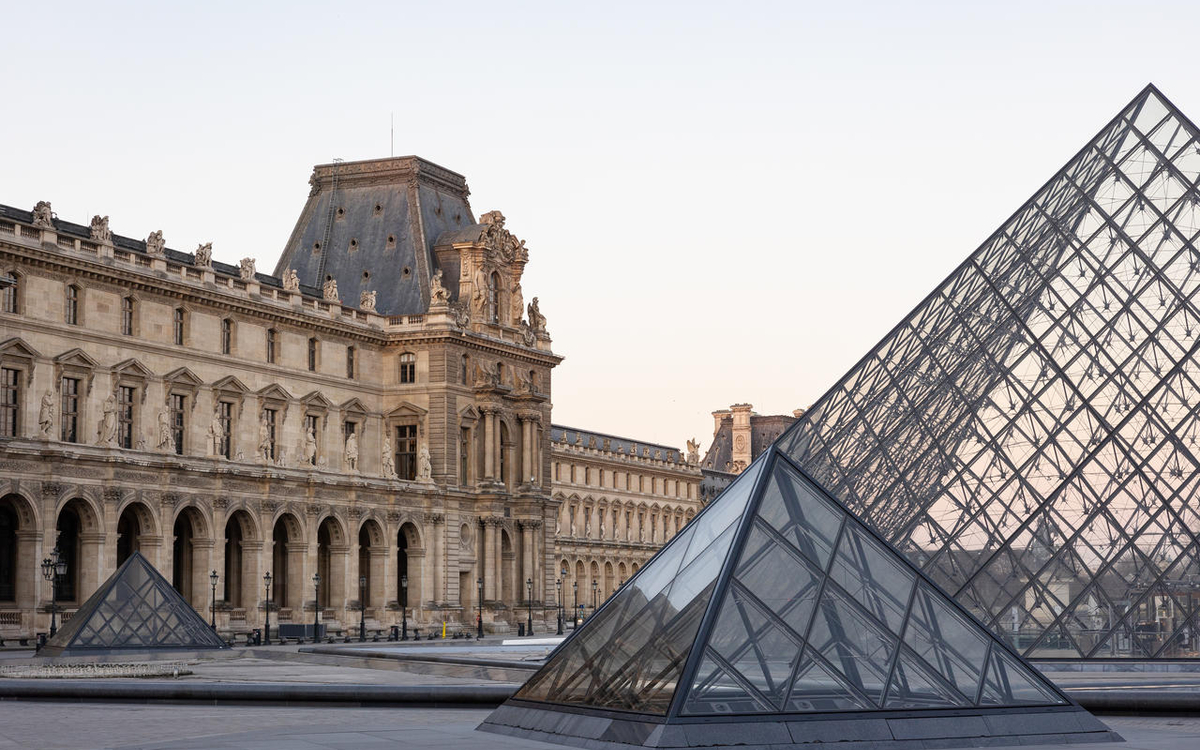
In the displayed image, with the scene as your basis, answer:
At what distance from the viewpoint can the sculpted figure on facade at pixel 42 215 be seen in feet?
173

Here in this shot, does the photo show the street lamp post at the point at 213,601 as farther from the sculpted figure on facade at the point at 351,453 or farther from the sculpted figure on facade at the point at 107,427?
the sculpted figure on facade at the point at 351,453

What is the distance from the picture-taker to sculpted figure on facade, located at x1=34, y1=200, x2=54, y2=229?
173ft

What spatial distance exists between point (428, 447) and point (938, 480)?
44878 millimetres

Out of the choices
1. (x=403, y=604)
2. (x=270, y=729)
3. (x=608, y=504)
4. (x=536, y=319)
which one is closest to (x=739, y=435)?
(x=608, y=504)

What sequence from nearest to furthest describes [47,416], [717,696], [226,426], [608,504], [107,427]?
1. [717,696]
2. [47,416]
3. [107,427]
4. [226,426]
5. [608,504]

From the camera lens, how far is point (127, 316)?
188 feet

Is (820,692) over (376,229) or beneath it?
beneath

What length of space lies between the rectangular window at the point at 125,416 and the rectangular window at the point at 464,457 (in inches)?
739

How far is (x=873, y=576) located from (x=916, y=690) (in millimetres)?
1144

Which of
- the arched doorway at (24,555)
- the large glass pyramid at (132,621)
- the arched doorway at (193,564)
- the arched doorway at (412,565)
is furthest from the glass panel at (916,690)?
the arched doorway at (412,565)

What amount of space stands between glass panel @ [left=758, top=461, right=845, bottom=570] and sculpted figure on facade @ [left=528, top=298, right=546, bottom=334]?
214ft

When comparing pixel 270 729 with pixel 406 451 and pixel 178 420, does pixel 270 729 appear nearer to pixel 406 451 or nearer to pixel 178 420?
pixel 178 420

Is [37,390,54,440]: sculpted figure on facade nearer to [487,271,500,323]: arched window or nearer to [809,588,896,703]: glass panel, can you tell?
[487,271,500,323]: arched window

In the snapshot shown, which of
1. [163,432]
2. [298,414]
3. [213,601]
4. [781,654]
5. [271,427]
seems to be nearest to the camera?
[781,654]
